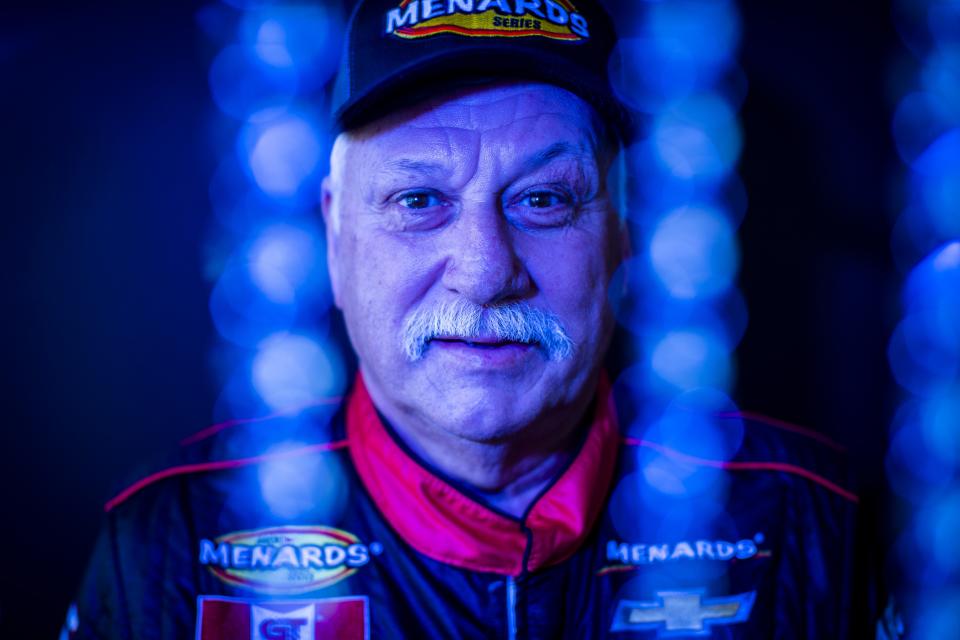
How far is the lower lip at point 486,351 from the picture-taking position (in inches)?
34.7

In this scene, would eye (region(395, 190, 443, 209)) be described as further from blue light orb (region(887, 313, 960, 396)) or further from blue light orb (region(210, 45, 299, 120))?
blue light orb (region(887, 313, 960, 396))

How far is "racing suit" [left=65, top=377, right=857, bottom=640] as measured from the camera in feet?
3.09

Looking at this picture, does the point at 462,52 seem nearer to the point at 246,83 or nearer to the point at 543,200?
the point at 543,200

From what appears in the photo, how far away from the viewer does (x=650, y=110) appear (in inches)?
49.6

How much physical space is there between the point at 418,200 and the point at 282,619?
58 cm

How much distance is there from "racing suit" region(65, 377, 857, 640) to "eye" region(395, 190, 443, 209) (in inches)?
12.1

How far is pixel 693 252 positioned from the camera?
131 centimetres

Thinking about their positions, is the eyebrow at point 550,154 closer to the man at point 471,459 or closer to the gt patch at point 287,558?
the man at point 471,459

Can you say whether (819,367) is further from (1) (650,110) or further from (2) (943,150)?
(1) (650,110)

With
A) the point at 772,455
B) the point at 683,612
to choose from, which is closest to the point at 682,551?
the point at 683,612

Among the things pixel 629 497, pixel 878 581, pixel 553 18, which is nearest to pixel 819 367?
pixel 878 581

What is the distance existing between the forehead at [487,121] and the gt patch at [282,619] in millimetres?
599

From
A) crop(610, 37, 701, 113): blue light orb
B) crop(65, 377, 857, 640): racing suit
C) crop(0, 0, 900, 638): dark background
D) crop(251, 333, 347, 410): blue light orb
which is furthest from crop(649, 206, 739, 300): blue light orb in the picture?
crop(251, 333, 347, 410): blue light orb

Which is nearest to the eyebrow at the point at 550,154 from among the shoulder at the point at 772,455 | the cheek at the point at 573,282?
the cheek at the point at 573,282
